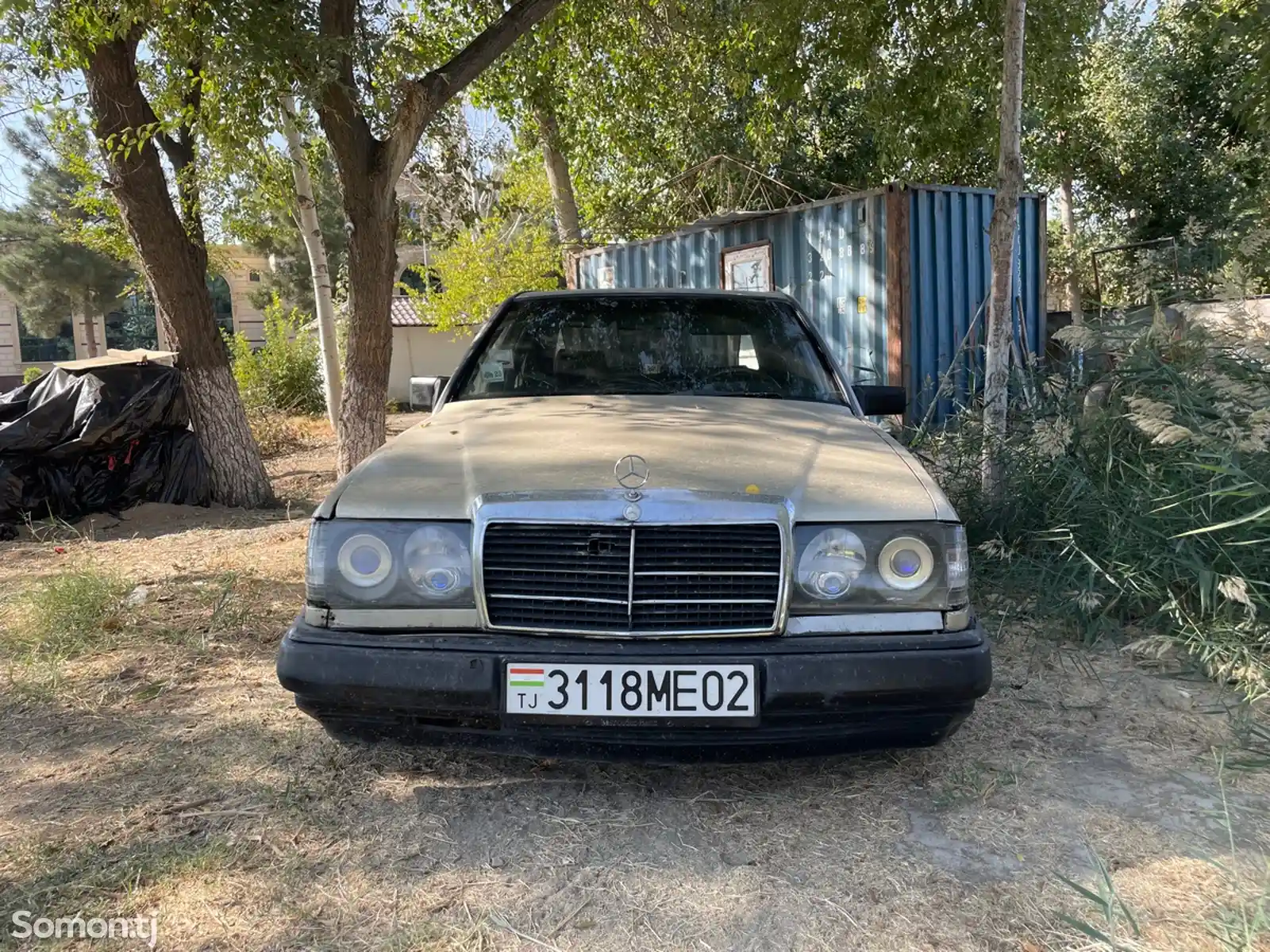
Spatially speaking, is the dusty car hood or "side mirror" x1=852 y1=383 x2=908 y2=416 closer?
the dusty car hood

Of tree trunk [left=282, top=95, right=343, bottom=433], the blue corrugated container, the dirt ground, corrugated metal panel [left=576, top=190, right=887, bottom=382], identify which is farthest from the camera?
tree trunk [left=282, top=95, right=343, bottom=433]

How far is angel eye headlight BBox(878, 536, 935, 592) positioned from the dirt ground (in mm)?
691

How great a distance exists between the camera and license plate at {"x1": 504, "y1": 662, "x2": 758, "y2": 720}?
222 cm

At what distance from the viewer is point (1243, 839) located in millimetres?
2367

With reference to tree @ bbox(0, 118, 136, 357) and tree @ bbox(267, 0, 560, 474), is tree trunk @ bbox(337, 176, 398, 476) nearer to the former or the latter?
tree @ bbox(267, 0, 560, 474)

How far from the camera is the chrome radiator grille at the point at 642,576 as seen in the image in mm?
2322

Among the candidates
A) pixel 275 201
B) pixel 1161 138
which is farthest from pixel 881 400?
pixel 1161 138

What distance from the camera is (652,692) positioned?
87.7 inches

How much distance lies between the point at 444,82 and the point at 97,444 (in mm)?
3901

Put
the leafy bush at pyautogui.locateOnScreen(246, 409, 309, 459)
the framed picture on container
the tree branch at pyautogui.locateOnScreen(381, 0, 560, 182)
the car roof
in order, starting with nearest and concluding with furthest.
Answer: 1. the car roof
2. the tree branch at pyautogui.locateOnScreen(381, 0, 560, 182)
3. the framed picture on container
4. the leafy bush at pyautogui.locateOnScreen(246, 409, 309, 459)

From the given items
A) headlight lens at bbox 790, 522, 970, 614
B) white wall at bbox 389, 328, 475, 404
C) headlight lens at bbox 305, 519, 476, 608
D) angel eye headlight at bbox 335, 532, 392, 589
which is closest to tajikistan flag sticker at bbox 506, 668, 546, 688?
headlight lens at bbox 305, 519, 476, 608

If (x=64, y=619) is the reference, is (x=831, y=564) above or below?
above

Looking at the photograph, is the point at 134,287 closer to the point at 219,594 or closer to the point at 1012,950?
the point at 219,594

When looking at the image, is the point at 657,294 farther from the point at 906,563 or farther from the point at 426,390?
the point at 906,563
